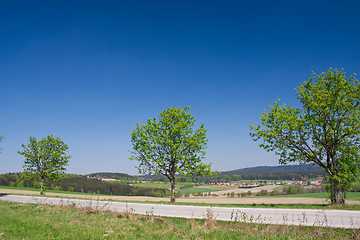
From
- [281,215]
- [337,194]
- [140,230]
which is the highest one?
[140,230]

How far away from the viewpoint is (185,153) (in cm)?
3005

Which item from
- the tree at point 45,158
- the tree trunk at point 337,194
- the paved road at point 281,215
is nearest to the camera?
the paved road at point 281,215

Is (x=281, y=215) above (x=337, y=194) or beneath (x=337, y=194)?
beneath

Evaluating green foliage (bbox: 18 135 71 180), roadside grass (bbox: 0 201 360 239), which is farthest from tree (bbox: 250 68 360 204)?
green foliage (bbox: 18 135 71 180)

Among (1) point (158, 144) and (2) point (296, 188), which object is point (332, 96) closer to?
(1) point (158, 144)

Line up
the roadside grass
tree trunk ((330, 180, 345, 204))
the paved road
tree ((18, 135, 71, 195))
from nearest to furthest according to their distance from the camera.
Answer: the roadside grass < the paved road < tree trunk ((330, 180, 345, 204)) < tree ((18, 135, 71, 195))

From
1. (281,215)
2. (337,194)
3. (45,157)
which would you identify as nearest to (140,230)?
(281,215)

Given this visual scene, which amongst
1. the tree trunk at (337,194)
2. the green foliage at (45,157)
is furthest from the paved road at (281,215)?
the green foliage at (45,157)

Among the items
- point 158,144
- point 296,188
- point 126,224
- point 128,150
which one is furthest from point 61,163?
point 296,188

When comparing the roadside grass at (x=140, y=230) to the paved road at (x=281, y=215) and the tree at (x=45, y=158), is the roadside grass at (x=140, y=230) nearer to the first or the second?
the paved road at (x=281, y=215)

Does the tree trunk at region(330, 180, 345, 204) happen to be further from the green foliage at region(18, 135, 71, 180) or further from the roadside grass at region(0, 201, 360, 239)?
the green foliage at region(18, 135, 71, 180)

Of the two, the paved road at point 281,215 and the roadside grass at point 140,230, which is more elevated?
the roadside grass at point 140,230

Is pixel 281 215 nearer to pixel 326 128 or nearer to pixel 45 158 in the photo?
pixel 326 128

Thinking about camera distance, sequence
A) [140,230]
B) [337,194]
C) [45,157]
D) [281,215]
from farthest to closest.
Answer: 1. [45,157]
2. [337,194]
3. [281,215]
4. [140,230]
